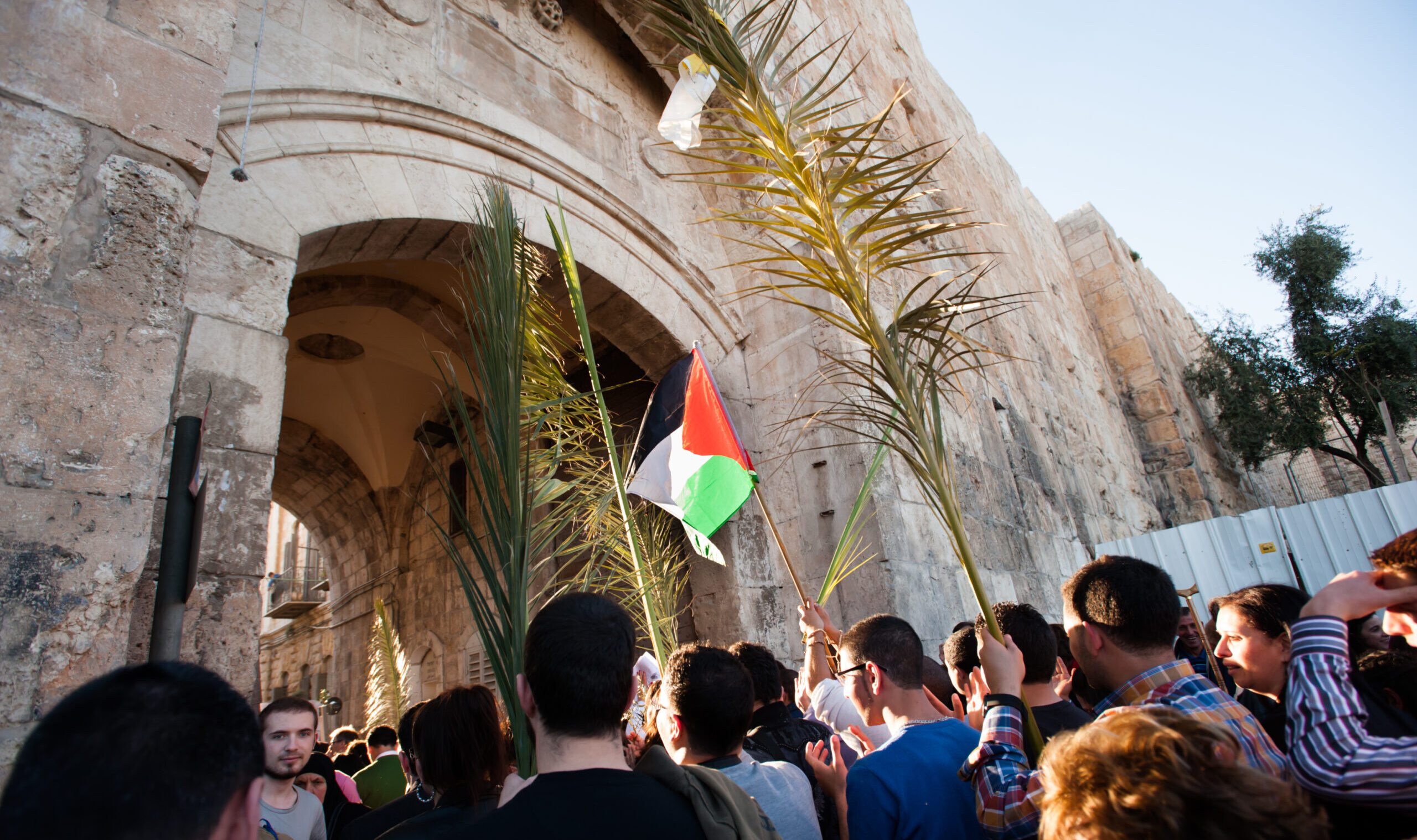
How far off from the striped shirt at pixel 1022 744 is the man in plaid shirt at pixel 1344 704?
8 cm

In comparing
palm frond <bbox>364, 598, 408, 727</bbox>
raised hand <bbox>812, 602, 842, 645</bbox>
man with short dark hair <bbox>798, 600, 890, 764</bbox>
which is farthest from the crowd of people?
palm frond <bbox>364, 598, 408, 727</bbox>

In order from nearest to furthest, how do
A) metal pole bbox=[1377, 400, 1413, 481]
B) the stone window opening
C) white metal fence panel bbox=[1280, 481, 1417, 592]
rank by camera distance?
white metal fence panel bbox=[1280, 481, 1417, 592]
the stone window opening
metal pole bbox=[1377, 400, 1413, 481]

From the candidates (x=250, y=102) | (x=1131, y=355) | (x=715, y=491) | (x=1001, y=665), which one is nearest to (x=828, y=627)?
(x=715, y=491)

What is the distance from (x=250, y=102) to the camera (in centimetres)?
321

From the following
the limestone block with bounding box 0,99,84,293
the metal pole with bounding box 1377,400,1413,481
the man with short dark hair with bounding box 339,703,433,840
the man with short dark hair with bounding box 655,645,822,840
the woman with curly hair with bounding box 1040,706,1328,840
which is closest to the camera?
the woman with curly hair with bounding box 1040,706,1328,840

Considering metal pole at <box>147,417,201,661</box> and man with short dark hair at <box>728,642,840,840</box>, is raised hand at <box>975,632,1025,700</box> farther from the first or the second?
metal pole at <box>147,417,201,661</box>

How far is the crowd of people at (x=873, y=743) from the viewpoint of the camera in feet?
2.50

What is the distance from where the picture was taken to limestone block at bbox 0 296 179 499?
70.3 inches

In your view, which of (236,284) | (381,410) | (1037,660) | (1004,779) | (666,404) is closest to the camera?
(1004,779)

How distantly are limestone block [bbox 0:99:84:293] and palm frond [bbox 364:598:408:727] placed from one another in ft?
17.5

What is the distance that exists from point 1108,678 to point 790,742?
0.90 metres

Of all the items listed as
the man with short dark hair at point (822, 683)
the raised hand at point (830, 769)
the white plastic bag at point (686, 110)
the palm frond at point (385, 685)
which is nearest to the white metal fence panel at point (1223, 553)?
the man with short dark hair at point (822, 683)

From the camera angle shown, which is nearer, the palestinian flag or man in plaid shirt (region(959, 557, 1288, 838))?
man in plaid shirt (region(959, 557, 1288, 838))

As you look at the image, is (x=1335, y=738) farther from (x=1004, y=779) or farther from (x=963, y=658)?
(x=963, y=658)
